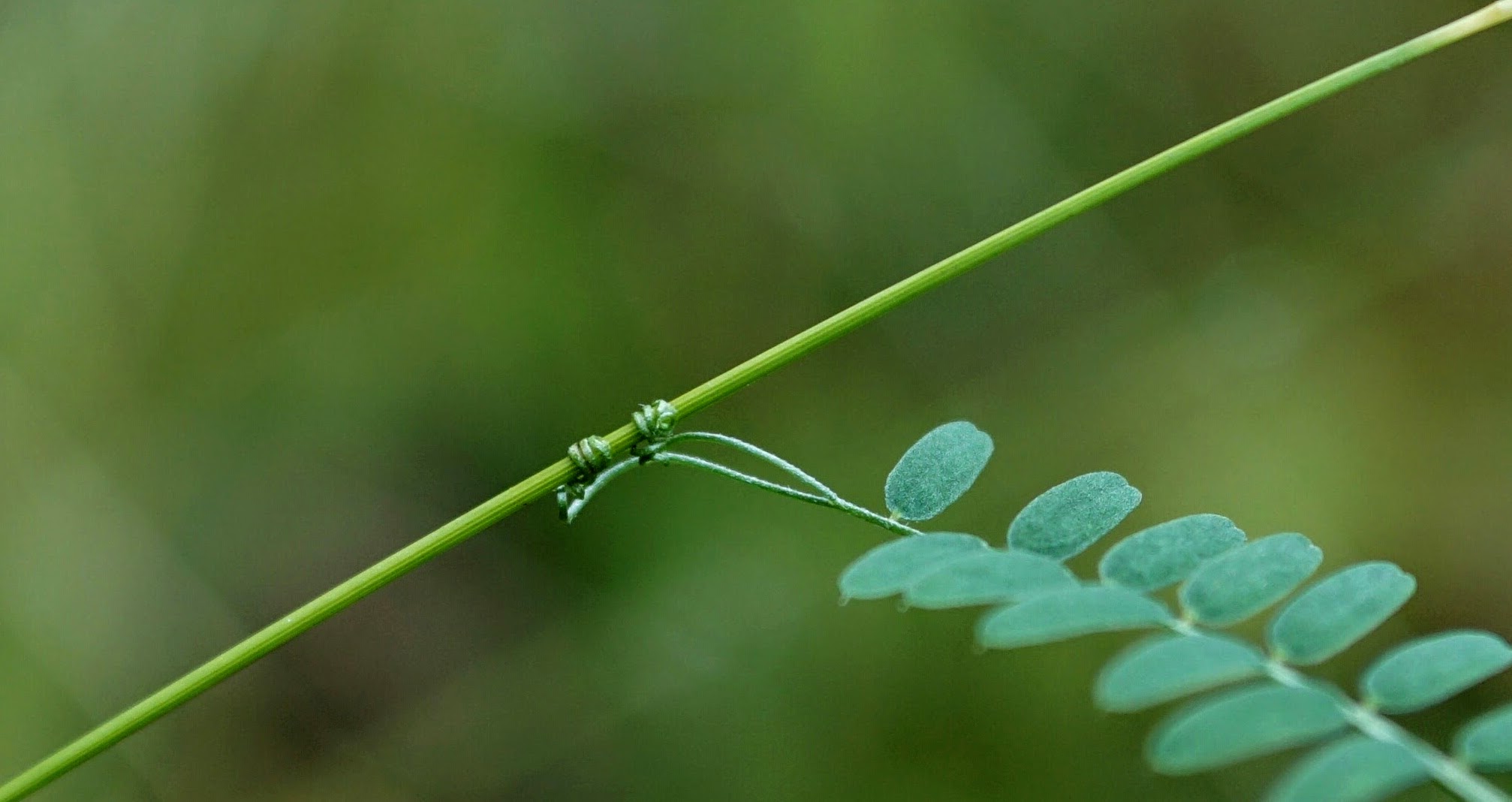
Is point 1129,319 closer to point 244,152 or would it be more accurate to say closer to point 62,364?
point 244,152

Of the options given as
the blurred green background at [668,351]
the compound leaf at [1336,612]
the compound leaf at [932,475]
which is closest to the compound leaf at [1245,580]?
the compound leaf at [1336,612]

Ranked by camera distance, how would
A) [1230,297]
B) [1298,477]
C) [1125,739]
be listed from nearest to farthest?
[1125,739] < [1298,477] < [1230,297]

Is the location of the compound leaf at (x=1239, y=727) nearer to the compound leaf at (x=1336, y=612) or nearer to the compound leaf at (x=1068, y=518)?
the compound leaf at (x=1336, y=612)

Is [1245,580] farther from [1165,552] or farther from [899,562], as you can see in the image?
[899,562]

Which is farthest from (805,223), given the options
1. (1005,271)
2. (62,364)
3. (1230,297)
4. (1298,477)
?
(62,364)

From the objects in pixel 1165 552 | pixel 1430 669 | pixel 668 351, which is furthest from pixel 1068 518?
pixel 668 351

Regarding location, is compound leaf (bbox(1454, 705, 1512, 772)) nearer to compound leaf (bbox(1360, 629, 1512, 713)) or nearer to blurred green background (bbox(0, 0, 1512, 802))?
compound leaf (bbox(1360, 629, 1512, 713))

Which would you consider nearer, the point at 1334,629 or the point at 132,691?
the point at 1334,629
